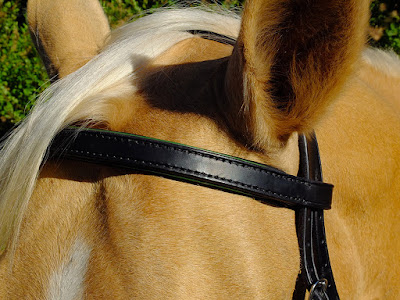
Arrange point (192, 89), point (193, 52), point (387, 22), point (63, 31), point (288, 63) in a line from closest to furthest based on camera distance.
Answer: point (288, 63)
point (192, 89)
point (193, 52)
point (63, 31)
point (387, 22)

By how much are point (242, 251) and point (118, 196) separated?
1.05 ft

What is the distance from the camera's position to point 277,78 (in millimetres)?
1054

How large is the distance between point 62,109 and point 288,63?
57 centimetres

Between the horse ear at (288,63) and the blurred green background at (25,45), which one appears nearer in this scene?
the horse ear at (288,63)

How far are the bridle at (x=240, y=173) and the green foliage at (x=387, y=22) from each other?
231 centimetres

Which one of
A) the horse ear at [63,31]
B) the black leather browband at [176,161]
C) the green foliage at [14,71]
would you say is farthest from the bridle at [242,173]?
the green foliage at [14,71]

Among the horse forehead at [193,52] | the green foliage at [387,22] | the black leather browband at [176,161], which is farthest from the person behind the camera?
the green foliage at [387,22]

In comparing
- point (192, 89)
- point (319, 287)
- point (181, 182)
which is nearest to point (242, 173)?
point (181, 182)

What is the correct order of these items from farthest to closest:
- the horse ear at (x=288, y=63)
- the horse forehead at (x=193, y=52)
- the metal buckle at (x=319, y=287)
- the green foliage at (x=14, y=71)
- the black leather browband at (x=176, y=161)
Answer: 1. the green foliage at (x=14, y=71)
2. the horse forehead at (x=193, y=52)
3. the metal buckle at (x=319, y=287)
4. the black leather browband at (x=176, y=161)
5. the horse ear at (x=288, y=63)

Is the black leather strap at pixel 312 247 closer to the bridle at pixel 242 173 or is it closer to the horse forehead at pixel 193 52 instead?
the bridle at pixel 242 173

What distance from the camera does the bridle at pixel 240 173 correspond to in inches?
Answer: 41.6

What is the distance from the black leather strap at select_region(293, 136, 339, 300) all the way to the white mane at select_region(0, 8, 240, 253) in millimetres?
517

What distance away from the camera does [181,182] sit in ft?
3.50

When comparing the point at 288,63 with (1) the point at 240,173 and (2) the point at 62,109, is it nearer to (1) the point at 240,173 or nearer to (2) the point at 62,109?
(1) the point at 240,173
